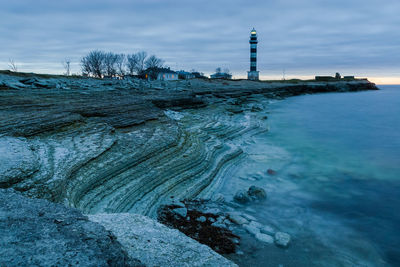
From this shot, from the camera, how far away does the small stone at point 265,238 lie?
4.12 meters

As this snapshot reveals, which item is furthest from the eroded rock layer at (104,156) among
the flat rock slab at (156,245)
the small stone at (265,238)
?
the small stone at (265,238)

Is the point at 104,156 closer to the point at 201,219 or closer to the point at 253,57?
the point at 201,219

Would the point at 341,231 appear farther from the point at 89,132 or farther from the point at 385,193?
the point at 89,132

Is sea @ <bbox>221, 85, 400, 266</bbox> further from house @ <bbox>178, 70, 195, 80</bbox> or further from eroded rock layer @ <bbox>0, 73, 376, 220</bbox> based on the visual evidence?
house @ <bbox>178, 70, 195, 80</bbox>

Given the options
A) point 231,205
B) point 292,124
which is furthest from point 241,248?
point 292,124

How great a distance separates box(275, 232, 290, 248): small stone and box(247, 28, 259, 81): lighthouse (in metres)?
63.2

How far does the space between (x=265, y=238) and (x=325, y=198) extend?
292cm

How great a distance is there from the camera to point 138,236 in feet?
8.59

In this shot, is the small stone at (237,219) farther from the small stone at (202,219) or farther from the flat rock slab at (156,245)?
the flat rock slab at (156,245)

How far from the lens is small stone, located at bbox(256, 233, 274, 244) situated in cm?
412

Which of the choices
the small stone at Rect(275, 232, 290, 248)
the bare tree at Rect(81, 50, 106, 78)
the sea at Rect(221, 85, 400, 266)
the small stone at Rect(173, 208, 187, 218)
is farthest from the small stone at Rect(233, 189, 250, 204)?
the bare tree at Rect(81, 50, 106, 78)

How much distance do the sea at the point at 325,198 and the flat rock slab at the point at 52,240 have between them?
2.45m

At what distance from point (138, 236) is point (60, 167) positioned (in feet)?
7.26

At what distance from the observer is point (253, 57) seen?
6862cm
